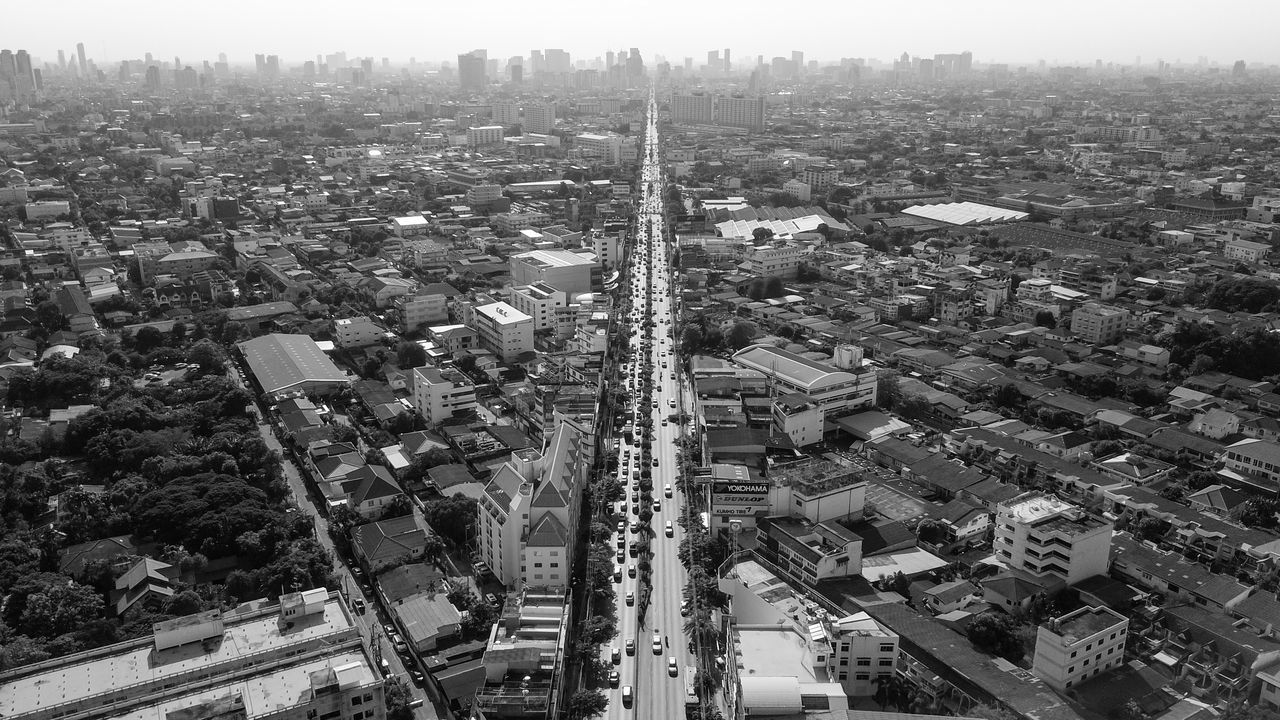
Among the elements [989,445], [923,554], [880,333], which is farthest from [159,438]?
[880,333]

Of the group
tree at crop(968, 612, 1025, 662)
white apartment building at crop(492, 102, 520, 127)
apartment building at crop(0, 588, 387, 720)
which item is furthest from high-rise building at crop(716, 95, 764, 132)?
apartment building at crop(0, 588, 387, 720)

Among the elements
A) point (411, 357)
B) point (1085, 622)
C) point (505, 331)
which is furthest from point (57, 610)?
point (1085, 622)

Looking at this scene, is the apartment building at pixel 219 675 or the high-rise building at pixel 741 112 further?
the high-rise building at pixel 741 112

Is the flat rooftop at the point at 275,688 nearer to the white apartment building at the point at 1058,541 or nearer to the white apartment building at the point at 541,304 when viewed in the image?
the white apartment building at the point at 1058,541

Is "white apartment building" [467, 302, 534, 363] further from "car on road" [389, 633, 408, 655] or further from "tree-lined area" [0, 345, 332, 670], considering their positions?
"car on road" [389, 633, 408, 655]

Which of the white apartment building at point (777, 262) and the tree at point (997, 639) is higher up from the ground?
the white apartment building at point (777, 262)

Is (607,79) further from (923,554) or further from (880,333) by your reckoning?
(923,554)

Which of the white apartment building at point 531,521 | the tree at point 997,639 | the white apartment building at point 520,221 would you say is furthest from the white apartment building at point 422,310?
the tree at point 997,639
